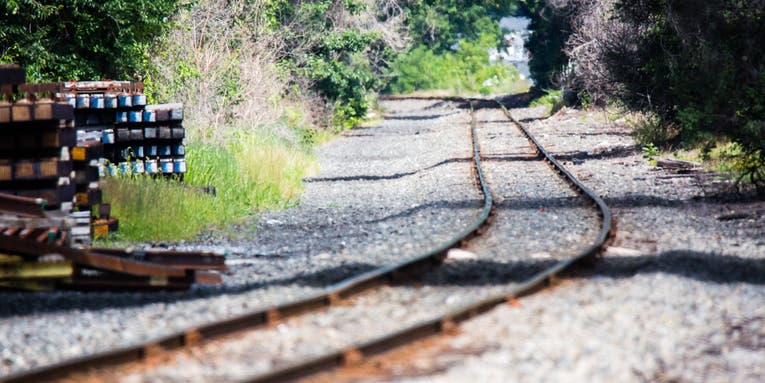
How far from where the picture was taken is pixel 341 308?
7742mm

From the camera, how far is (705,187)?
1555 centimetres

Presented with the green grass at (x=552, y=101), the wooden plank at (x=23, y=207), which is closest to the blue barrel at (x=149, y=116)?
the wooden plank at (x=23, y=207)

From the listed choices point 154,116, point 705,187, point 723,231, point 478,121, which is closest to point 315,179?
point 154,116

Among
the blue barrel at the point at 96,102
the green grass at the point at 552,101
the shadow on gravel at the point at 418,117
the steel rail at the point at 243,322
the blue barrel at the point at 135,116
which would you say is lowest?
the shadow on gravel at the point at 418,117

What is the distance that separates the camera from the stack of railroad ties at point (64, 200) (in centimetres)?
856

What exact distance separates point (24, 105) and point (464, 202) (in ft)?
21.9

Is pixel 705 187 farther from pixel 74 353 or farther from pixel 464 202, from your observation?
pixel 74 353

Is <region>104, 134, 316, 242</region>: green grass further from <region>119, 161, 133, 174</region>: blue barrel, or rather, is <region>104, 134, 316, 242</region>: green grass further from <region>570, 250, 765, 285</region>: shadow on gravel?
<region>570, 250, 765, 285</region>: shadow on gravel

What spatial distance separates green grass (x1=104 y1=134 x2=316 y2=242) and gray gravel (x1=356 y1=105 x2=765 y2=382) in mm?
5295

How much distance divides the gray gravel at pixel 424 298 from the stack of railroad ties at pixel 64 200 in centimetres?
182

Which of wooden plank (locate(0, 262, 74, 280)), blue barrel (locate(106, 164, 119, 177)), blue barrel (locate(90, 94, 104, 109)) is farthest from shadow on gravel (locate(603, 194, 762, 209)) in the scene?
wooden plank (locate(0, 262, 74, 280))

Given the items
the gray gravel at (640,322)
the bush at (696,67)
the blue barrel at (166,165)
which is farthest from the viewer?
the blue barrel at (166,165)

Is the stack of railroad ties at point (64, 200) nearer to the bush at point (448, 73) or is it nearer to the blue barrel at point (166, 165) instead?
the blue barrel at point (166, 165)

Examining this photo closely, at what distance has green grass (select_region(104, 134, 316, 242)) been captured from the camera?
1270 cm
